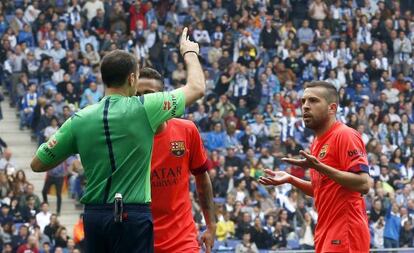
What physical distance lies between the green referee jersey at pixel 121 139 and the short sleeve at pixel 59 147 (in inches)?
2.0

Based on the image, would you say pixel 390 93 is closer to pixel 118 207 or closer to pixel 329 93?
pixel 329 93

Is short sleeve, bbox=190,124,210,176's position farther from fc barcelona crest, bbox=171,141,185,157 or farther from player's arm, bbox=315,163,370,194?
player's arm, bbox=315,163,370,194

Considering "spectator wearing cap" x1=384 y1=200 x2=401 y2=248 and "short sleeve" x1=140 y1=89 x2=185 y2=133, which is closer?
"short sleeve" x1=140 y1=89 x2=185 y2=133

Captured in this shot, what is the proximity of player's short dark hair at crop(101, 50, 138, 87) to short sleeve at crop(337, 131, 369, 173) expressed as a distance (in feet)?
6.82

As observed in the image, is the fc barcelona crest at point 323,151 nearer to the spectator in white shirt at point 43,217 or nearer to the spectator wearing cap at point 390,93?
the spectator in white shirt at point 43,217

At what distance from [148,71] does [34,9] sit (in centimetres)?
1963

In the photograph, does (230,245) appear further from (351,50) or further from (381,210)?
(351,50)

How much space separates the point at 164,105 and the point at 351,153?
77.5 inches

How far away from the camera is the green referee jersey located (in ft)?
23.8

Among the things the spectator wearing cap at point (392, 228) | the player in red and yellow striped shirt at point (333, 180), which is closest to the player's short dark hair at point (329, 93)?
the player in red and yellow striped shirt at point (333, 180)

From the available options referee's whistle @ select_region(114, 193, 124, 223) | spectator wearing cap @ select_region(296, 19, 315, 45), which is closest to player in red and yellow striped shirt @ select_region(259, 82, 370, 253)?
referee's whistle @ select_region(114, 193, 124, 223)

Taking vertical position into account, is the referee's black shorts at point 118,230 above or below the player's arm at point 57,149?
below

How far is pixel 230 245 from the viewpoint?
21.2 metres

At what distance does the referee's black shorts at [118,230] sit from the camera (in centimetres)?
730
